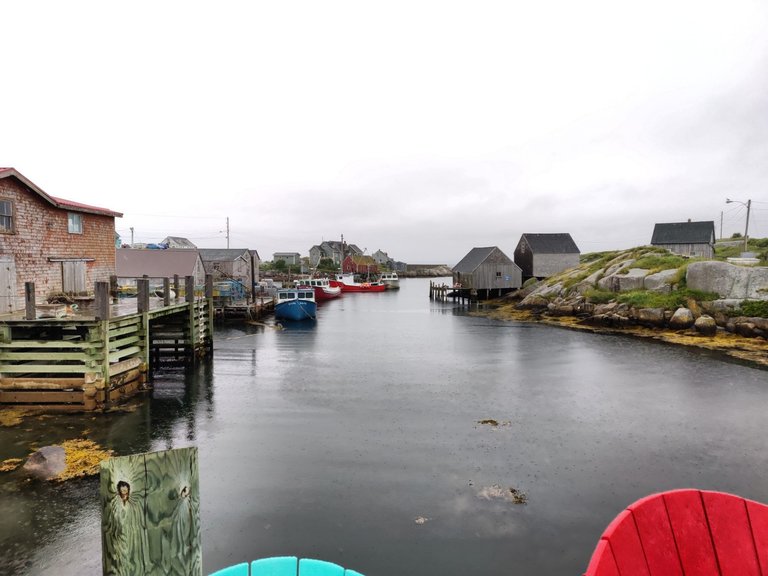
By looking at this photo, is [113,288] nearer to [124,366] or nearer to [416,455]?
[124,366]

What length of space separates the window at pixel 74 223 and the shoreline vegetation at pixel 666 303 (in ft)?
106

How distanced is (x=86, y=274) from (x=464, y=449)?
18.8 m

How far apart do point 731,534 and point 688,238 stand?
2895 inches

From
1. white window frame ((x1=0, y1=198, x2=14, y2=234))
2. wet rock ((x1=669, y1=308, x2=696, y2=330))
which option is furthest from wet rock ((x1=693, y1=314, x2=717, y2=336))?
white window frame ((x1=0, y1=198, x2=14, y2=234))

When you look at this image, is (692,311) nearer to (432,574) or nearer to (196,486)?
(432,574)

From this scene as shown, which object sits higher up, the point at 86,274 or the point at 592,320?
the point at 86,274

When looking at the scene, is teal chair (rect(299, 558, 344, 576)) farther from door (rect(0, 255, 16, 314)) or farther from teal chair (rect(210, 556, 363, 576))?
door (rect(0, 255, 16, 314))

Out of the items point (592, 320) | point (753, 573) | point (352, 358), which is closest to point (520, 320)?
point (592, 320)

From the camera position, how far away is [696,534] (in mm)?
4145

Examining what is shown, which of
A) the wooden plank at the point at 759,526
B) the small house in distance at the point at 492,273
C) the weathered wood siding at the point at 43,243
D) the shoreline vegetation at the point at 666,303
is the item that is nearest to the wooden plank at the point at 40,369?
the weathered wood siding at the point at 43,243

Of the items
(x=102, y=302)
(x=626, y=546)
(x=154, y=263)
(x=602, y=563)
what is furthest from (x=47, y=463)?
(x=154, y=263)

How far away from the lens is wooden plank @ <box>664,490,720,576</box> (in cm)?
408

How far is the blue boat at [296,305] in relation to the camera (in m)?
44.3

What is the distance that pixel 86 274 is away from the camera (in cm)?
2127
